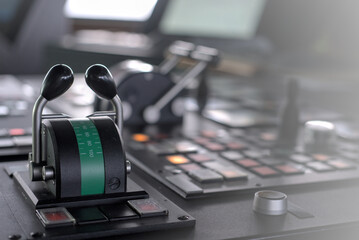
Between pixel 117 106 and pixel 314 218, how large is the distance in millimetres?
406

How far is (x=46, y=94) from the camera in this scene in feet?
3.07

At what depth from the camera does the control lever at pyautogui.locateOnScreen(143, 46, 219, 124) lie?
1.61 metres

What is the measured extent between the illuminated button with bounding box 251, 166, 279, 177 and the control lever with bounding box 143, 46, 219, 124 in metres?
0.50

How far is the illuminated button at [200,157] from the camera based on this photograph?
4.09 feet

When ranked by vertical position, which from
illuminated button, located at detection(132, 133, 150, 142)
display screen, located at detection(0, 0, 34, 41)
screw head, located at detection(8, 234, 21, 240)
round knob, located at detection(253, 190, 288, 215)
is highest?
display screen, located at detection(0, 0, 34, 41)

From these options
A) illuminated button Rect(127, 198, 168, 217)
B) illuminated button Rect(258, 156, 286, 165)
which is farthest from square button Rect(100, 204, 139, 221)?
illuminated button Rect(258, 156, 286, 165)

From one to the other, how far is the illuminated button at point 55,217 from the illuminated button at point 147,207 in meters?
0.11

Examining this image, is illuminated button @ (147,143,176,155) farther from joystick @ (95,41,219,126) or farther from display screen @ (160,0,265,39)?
display screen @ (160,0,265,39)

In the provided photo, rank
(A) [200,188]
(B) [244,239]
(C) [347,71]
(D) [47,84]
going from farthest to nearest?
(C) [347,71] → (A) [200,188] → (D) [47,84] → (B) [244,239]

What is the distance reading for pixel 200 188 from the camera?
1.04 meters

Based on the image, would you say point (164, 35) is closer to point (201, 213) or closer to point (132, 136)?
point (132, 136)

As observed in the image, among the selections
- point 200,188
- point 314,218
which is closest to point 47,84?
point 200,188

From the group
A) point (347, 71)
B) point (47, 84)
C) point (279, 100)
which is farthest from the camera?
point (347, 71)

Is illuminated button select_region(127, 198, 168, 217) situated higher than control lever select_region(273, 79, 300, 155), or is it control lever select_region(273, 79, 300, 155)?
control lever select_region(273, 79, 300, 155)
